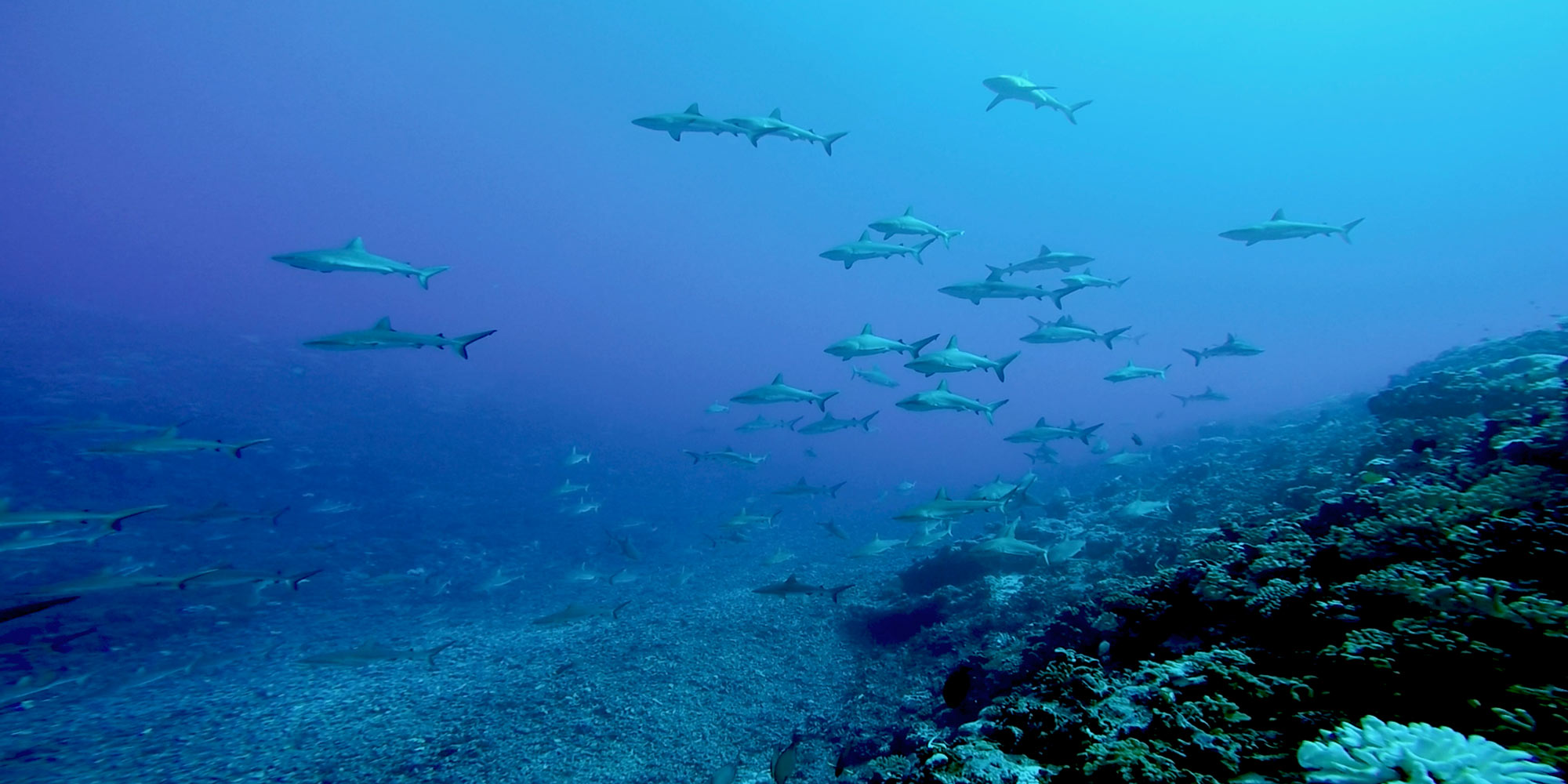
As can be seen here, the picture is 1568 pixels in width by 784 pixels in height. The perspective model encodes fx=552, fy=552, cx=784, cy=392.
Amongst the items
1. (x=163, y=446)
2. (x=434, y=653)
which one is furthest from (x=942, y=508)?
(x=163, y=446)

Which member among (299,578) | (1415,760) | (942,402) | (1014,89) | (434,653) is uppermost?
(1014,89)

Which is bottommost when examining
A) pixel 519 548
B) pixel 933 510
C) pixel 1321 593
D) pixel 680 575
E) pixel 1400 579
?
pixel 519 548

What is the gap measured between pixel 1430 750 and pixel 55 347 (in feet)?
253

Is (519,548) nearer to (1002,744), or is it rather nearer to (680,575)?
(680,575)

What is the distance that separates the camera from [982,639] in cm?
922

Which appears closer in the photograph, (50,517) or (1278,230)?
(50,517)

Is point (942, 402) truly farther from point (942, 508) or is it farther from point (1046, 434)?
point (1046, 434)

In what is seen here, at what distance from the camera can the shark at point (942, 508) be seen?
1110 centimetres

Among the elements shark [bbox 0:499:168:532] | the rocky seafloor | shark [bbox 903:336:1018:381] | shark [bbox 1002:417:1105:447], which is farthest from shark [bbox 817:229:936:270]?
shark [bbox 0:499:168:532]

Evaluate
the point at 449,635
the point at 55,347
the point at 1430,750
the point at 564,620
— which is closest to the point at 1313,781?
the point at 1430,750

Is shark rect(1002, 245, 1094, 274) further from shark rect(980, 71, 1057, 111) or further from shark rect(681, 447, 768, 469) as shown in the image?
shark rect(681, 447, 768, 469)

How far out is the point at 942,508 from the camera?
1125 centimetres

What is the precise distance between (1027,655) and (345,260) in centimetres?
1440

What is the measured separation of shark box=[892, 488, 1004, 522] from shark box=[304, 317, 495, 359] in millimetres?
9132
